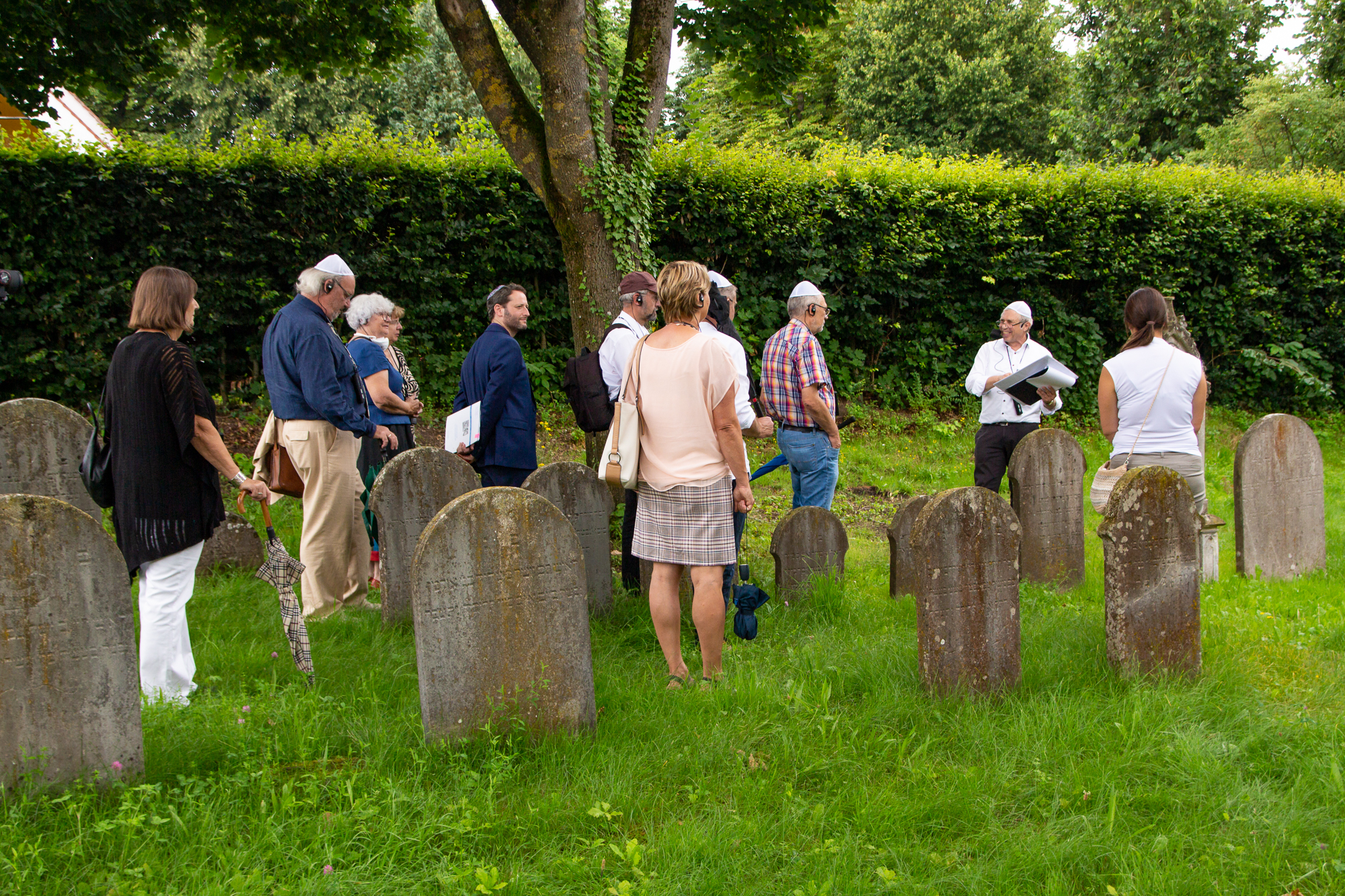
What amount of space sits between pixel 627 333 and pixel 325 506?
200 cm

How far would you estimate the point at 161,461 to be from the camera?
12.9ft

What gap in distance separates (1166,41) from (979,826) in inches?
978

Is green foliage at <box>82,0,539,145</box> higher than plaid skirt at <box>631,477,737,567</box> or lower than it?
higher

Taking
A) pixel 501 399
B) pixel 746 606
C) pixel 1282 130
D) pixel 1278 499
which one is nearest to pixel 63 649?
pixel 501 399

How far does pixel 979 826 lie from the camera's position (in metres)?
3.16

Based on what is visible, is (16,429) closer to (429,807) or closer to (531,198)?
(429,807)

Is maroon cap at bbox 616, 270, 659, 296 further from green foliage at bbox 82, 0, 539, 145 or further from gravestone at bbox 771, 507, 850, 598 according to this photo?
green foliage at bbox 82, 0, 539, 145

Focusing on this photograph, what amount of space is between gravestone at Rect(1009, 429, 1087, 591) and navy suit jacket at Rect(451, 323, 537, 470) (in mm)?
3089

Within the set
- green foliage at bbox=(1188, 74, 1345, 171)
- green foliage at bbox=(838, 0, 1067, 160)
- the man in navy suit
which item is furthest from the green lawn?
green foliage at bbox=(838, 0, 1067, 160)

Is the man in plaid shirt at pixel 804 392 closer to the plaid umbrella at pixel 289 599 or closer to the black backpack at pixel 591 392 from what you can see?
the black backpack at pixel 591 392

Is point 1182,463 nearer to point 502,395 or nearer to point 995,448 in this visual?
point 995,448

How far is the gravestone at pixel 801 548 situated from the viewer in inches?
222

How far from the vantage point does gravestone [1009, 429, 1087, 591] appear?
19.4ft

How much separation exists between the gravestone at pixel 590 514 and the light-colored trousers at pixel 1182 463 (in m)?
3.06
